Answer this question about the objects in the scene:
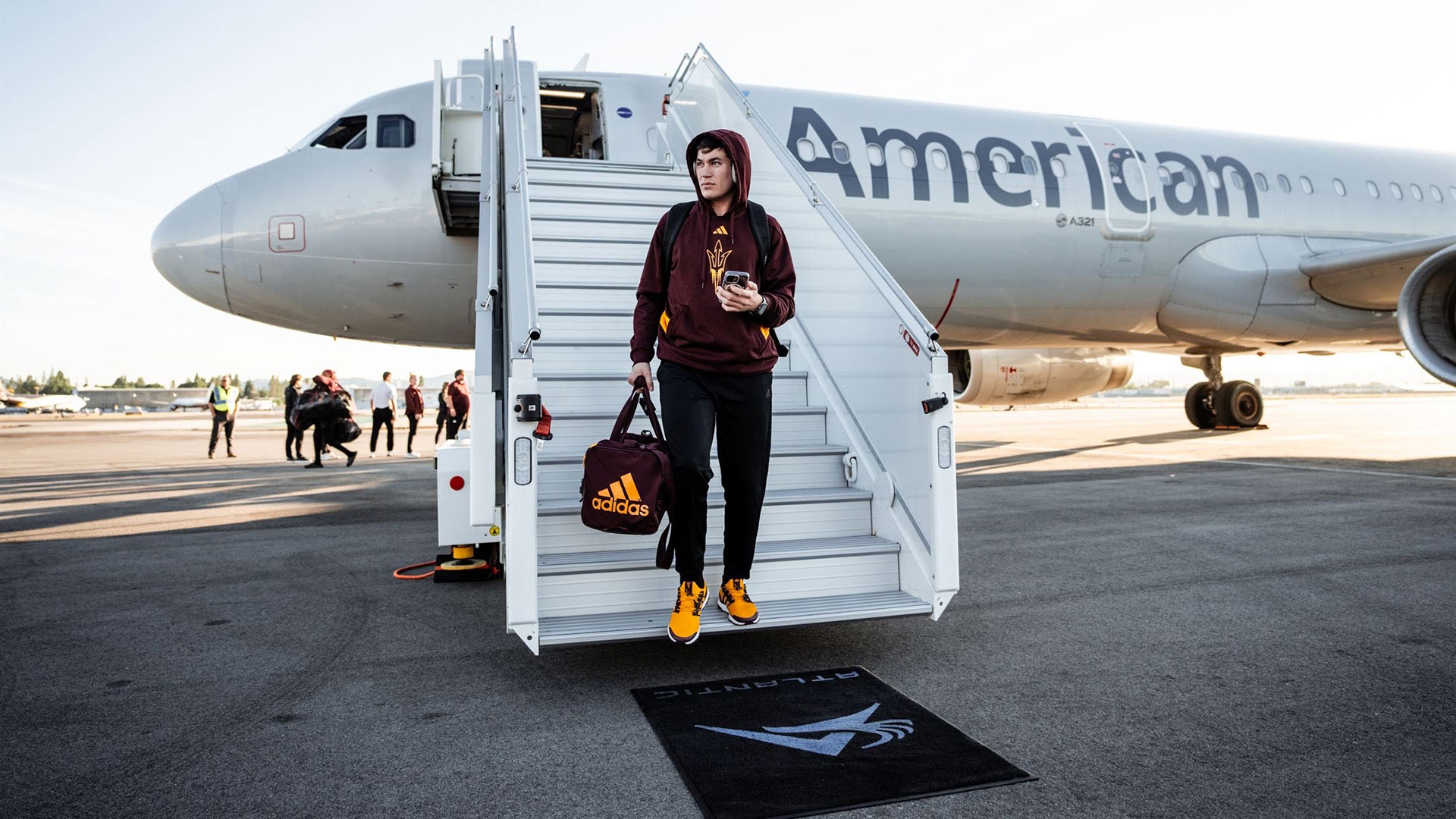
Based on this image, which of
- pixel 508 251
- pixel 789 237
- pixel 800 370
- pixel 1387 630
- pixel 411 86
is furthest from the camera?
pixel 411 86

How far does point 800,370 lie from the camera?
4.82 metres

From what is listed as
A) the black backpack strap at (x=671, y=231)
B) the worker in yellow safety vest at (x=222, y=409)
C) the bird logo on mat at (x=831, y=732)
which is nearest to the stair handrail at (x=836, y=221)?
the black backpack strap at (x=671, y=231)

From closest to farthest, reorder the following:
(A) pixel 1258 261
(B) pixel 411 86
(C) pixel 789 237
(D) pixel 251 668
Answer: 1. (D) pixel 251 668
2. (C) pixel 789 237
3. (B) pixel 411 86
4. (A) pixel 1258 261

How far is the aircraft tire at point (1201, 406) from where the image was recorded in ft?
54.0

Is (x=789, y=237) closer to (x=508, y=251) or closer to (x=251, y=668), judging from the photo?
(x=508, y=251)

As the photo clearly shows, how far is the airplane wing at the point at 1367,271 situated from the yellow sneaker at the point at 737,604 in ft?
30.0

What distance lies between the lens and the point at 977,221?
8570 mm

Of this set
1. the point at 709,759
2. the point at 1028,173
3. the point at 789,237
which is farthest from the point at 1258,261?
the point at 709,759

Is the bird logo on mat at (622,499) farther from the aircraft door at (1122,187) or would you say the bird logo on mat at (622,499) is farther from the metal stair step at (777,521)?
the aircraft door at (1122,187)

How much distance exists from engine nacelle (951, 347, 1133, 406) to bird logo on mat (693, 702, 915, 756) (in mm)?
10792

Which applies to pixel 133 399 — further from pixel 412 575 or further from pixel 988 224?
pixel 412 575

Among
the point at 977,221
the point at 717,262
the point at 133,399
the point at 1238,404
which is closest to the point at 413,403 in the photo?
the point at 977,221

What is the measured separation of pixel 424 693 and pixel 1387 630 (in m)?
3.59

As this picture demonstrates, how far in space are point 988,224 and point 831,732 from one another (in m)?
6.98
